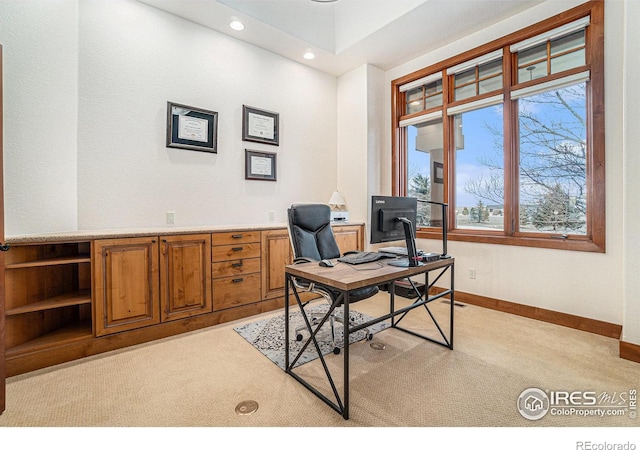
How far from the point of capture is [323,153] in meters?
4.53

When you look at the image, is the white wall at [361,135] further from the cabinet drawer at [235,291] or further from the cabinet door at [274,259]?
the cabinet drawer at [235,291]

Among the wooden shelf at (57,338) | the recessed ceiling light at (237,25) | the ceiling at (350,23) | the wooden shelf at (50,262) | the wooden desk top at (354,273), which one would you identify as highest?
the ceiling at (350,23)

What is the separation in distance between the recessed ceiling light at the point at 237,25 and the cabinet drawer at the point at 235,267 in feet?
8.43

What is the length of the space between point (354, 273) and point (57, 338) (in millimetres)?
2328

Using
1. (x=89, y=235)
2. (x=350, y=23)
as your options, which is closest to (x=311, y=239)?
(x=89, y=235)

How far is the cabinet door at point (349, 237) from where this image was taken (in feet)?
13.0

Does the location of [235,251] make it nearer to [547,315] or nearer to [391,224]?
[391,224]

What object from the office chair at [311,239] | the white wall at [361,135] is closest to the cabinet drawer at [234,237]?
the office chair at [311,239]

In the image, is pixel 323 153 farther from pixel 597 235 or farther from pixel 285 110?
pixel 597 235

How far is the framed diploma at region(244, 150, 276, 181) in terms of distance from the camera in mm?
3703

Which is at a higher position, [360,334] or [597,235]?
[597,235]

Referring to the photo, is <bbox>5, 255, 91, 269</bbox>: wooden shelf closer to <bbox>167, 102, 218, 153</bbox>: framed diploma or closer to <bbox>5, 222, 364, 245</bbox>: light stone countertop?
<bbox>5, 222, 364, 245</bbox>: light stone countertop
